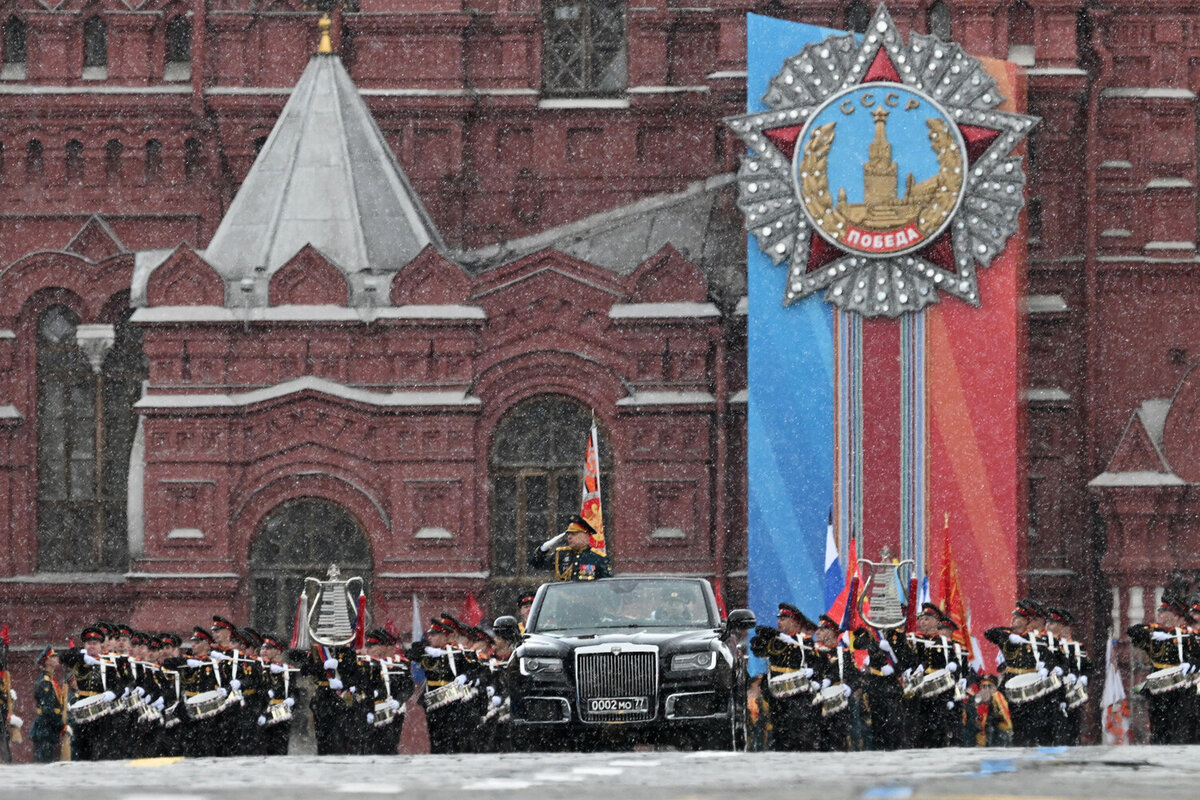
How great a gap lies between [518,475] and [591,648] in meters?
10.7

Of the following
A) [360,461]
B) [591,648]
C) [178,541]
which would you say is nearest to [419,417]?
[360,461]

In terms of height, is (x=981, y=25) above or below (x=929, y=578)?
above

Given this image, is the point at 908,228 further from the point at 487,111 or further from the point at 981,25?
the point at 487,111

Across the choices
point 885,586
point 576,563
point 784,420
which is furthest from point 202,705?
point 784,420

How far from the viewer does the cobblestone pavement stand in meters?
12.7

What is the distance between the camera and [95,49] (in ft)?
105

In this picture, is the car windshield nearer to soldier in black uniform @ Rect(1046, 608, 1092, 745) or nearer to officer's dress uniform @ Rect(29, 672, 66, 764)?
soldier in black uniform @ Rect(1046, 608, 1092, 745)

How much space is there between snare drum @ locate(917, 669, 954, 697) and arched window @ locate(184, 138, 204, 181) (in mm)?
14169

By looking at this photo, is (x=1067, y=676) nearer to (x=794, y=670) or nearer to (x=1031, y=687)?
(x=1031, y=687)

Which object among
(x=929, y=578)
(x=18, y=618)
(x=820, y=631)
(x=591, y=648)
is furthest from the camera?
(x=18, y=618)

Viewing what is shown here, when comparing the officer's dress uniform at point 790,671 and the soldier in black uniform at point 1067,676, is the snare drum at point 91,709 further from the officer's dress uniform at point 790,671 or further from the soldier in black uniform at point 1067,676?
the soldier in black uniform at point 1067,676

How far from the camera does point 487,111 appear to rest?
3153cm

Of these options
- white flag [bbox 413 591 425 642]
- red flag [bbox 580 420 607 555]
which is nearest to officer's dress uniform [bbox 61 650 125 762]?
red flag [bbox 580 420 607 555]

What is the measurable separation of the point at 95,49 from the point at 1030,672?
16.6m
